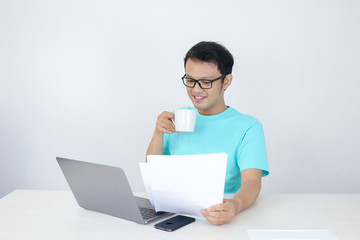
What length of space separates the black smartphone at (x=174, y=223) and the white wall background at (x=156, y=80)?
1.67m

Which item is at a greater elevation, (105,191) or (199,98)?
(199,98)

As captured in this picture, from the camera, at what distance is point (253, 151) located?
164 cm

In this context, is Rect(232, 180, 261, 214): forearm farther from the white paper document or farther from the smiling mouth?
the smiling mouth

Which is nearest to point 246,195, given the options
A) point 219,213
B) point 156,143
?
point 219,213

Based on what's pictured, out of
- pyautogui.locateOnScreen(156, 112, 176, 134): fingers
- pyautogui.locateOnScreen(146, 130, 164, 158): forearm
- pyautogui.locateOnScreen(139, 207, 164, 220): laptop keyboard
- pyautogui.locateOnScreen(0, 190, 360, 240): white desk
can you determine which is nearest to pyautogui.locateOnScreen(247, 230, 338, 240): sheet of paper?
pyautogui.locateOnScreen(0, 190, 360, 240): white desk

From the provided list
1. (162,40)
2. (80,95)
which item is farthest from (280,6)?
(80,95)

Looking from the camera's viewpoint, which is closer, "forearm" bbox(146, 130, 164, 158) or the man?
the man

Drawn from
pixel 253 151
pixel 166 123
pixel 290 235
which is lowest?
pixel 290 235

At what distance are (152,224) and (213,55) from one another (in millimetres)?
833

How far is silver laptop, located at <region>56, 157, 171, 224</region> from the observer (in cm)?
116

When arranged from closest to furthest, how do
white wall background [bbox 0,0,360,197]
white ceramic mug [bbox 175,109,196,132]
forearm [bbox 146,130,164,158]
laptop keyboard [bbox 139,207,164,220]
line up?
laptop keyboard [bbox 139,207,164,220] < white ceramic mug [bbox 175,109,196,132] < forearm [bbox 146,130,164,158] < white wall background [bbox 0,0,360,197]

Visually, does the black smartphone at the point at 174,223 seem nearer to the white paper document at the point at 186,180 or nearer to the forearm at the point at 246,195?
the white paper document at the point at 186,180

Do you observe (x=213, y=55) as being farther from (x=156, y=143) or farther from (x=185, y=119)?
(x=156, y=143)

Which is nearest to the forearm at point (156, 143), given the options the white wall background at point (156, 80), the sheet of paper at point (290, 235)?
the sheet of paper at point (290, 235)
